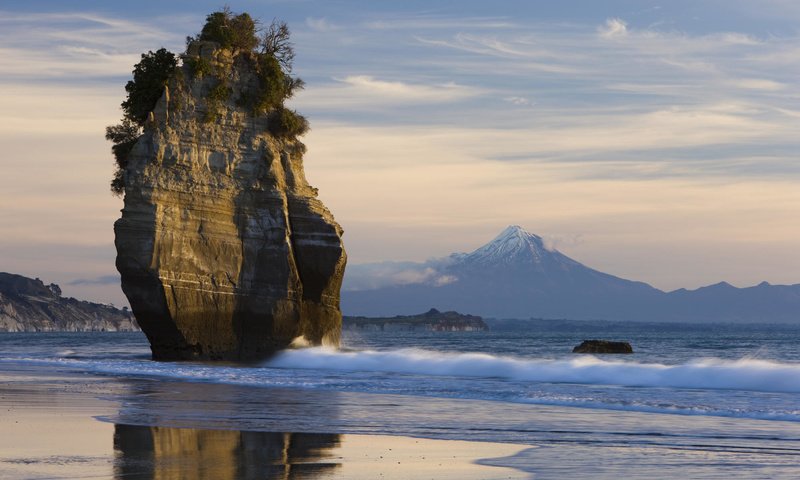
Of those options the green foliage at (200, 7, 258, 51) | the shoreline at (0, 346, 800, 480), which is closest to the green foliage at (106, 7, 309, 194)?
the green foliage at (200, 7, 258, 51)

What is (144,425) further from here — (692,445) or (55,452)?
(692,445)

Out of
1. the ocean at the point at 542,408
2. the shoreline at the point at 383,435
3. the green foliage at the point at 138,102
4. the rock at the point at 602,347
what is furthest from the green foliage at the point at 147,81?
the rock at the point at 602,347

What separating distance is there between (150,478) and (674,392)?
765 inches

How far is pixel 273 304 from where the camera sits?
44844 millimetres

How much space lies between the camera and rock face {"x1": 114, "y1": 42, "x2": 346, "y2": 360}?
142 ft

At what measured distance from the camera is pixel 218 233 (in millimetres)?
44562

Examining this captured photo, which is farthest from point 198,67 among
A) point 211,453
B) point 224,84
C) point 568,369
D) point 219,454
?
point 219,454

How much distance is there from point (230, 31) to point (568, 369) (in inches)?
768

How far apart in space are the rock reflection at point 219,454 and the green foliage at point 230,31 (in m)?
29.4

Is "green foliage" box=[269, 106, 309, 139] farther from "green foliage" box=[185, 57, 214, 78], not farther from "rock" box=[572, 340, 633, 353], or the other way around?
"rock" box=[572, 340, 633, 353]

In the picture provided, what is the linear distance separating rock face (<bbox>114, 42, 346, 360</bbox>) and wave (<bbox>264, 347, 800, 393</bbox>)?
5.31ft

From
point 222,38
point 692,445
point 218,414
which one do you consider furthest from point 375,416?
point 222,38

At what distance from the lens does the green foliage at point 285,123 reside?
4700cm

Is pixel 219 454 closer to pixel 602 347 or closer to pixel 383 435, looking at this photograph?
pixel 383 435
